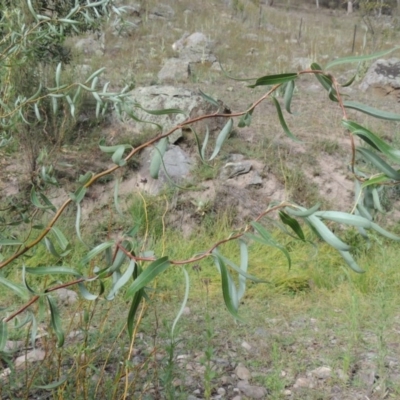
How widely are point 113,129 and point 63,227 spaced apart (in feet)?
5.58

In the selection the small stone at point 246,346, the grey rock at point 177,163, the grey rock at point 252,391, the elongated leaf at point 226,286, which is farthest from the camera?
the grey rock at point 177,163

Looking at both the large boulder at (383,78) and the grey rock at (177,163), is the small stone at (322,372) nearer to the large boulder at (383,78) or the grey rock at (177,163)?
the grey rock at (177,163)

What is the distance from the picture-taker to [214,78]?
27.1 ft

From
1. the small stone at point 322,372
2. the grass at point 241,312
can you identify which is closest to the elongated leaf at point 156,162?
the grass at point 241,312

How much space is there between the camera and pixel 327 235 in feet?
3.22

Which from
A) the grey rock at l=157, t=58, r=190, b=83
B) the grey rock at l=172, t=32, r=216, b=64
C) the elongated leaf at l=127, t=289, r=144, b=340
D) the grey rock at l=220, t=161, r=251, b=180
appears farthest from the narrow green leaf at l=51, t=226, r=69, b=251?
the grey rock at l=172, t=32, r=216, b=64

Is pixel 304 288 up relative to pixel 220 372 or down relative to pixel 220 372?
down

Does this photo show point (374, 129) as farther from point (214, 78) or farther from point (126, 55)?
point (126, 55)

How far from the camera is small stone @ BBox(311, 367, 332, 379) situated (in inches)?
103

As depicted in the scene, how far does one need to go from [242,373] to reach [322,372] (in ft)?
1.26

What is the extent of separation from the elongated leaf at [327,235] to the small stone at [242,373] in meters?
1.73

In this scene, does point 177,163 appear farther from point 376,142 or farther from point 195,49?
point 195,49

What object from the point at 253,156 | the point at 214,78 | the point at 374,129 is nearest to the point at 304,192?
the point at 253,156

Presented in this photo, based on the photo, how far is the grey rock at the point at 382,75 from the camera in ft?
27.7
